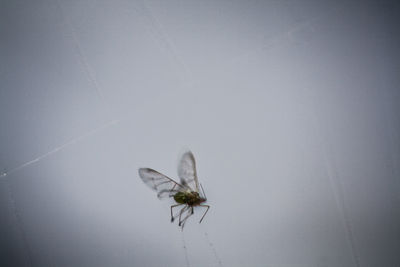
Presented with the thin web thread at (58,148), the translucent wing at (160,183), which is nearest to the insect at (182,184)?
the translucent wing at (160,183)

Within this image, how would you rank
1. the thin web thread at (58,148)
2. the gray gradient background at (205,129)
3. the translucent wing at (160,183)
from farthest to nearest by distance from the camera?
the thin web thread at (58,148) < the translucent wing at (160,183) < the gray gradient background at (205,129)

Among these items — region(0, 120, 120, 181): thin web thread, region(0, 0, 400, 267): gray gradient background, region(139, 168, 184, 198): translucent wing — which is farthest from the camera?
region(0, 120, 120, 181): thin web thread

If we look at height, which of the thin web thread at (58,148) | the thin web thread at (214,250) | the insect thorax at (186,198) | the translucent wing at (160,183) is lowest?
the thin web thread at (214,250)

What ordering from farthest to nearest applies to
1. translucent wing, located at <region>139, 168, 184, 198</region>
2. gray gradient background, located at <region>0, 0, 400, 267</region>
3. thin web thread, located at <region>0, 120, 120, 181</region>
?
thin web thread, located at <region>0, 120, 120, 181</region> < translucent wing, located at <region>139, 168, 184, 198</region> < gray gradient background, located at <region>0, 0, 400, 267</region>

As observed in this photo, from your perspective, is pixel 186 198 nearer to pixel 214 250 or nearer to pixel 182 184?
pixel 182 184

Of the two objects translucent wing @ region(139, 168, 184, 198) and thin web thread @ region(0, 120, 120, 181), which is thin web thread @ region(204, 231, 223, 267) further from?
thin web thread @ region(0, 120, 120, 181)

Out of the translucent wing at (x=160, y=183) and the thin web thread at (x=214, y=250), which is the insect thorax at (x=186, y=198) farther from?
the thin web thread at (x=214, y=250)

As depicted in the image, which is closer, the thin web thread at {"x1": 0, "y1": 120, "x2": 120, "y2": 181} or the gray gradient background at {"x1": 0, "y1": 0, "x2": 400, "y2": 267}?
the gray gradient background at {"x1": 0, "y1": 0, "x2": 400, "y2": 267}

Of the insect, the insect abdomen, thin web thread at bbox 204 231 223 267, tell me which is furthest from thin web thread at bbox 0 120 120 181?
thin web thread at bbox 204 231 223 267
